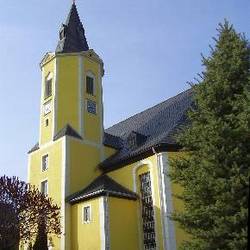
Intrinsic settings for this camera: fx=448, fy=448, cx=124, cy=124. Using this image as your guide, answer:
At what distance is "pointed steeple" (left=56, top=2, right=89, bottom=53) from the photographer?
3366 cm

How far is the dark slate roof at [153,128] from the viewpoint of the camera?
2694 centimetres

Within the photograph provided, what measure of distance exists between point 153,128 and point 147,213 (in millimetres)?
6197

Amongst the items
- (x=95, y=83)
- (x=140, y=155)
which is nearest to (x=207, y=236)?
(x=140, y=155)

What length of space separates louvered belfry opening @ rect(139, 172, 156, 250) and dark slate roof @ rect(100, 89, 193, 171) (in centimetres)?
177

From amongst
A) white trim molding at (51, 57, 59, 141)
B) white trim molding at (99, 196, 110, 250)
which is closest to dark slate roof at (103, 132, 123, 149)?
white trim molding at (51, 57, 59, 141)

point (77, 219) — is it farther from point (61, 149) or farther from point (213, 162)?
point (213, 162)

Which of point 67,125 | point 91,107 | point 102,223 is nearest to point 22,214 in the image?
point 102,223

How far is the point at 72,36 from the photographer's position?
35094mm

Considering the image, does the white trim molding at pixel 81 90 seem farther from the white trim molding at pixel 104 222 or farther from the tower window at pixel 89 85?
the white trim molding at pixel 104 222

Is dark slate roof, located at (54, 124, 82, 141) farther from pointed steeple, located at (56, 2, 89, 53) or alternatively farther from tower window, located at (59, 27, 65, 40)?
tower window, located at (59, 27, 65, 40)

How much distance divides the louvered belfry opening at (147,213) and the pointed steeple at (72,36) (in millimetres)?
12206

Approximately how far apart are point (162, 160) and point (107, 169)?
5.27 meters

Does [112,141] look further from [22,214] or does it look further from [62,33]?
[62,33]

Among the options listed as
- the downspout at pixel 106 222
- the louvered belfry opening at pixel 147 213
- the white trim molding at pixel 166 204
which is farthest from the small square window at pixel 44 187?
the white trim molding at pixel 166 204
